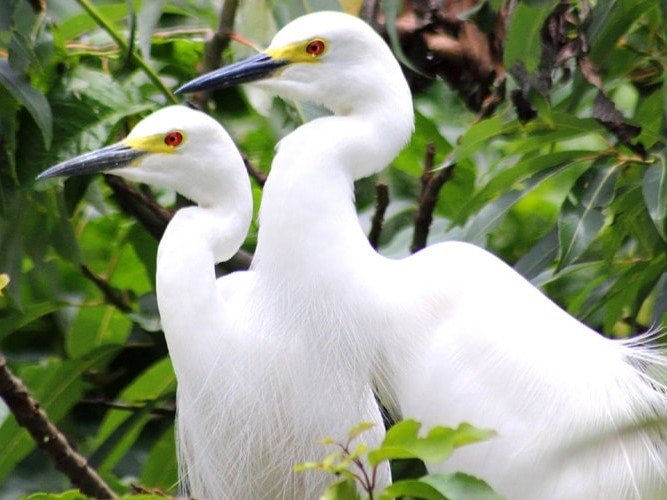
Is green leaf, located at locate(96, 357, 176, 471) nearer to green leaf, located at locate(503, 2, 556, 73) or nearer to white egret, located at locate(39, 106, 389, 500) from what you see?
white egret, located at locate(39, 106, 389, 500)

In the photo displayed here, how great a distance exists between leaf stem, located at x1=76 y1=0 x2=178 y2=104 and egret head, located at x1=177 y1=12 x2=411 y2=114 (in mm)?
521

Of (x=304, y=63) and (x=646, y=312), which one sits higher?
(x=304, y=63)

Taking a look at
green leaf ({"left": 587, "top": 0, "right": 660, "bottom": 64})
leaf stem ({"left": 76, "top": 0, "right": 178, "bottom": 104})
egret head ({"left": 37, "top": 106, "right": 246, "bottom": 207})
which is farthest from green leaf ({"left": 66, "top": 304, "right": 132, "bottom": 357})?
green leaf ({"left": 587, "top": 0, "right": 660, "bottom": 64})

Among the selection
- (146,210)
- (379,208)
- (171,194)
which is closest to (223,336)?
(379,208)

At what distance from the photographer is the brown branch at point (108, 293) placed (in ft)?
11.3

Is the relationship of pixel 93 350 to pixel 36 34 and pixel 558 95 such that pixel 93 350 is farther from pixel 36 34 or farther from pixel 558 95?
pixel 558 95

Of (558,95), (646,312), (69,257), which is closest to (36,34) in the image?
(69,257)

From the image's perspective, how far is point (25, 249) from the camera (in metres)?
3.32

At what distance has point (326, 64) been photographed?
2.63 m

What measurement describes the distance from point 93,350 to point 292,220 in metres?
0.80

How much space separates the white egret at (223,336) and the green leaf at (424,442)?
0.83 meters

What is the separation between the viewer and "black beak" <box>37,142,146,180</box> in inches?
103

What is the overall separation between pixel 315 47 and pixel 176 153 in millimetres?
291

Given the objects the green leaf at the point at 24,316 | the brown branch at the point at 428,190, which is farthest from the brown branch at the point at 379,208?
the green leaf at the point at 24,316
